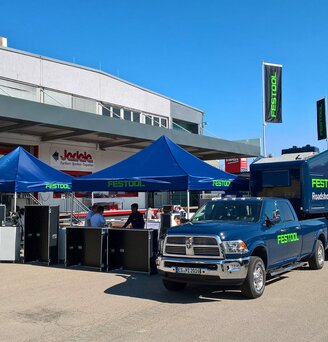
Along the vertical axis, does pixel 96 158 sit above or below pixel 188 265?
above

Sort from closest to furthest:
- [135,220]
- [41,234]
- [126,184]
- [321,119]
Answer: [126,184] → [41,234] → [135,220] → [321,119]

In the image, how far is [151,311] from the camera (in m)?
7.34

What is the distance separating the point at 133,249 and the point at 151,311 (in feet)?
13.3

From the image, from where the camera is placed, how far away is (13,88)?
22.8m

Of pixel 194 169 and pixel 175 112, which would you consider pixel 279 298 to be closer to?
pixel 194 169

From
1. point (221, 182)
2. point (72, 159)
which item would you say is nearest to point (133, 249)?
point (221, 182)

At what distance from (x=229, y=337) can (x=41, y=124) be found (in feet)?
51.4

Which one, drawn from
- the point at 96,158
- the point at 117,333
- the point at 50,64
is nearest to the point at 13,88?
the point at 50,64

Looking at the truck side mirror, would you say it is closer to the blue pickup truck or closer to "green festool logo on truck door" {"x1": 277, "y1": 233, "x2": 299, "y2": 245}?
the blue pickup truck

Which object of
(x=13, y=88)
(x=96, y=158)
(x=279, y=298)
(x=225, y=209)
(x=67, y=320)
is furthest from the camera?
(x=96, y=158)

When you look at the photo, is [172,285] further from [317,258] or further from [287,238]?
[317,258]

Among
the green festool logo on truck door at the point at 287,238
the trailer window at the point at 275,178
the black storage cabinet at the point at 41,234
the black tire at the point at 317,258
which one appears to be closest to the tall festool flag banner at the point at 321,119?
the trailer window at the point at 275,178

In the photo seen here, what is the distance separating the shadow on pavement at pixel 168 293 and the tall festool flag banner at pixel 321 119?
21.6 meters

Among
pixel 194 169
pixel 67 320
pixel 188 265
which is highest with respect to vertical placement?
pixel 194 169
